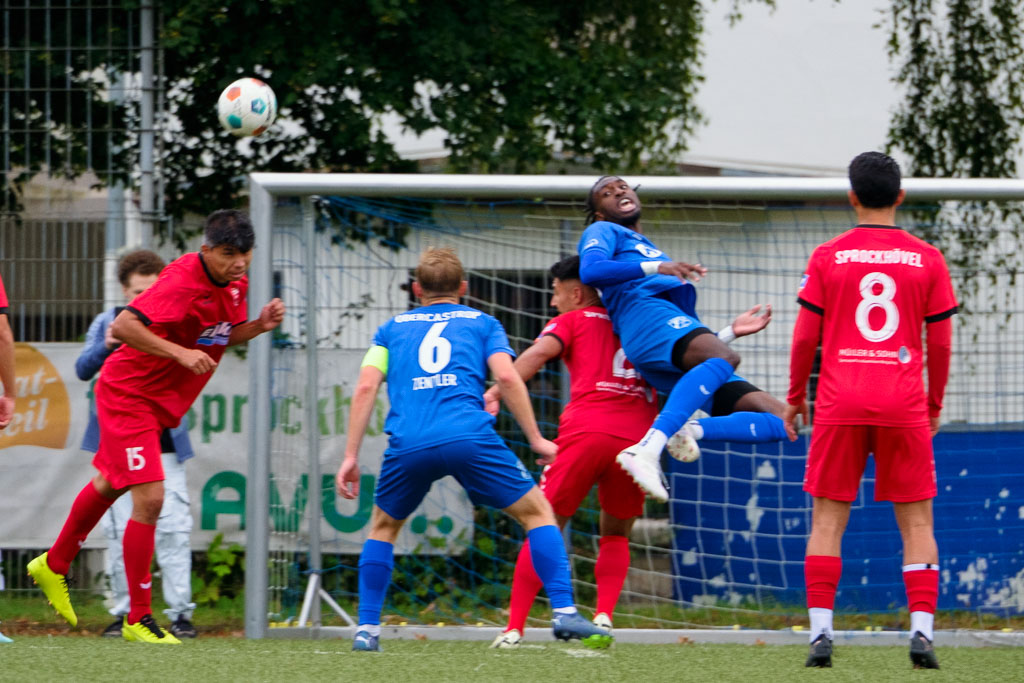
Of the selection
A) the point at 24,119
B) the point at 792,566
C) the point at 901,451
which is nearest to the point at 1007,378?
the point at 792,566

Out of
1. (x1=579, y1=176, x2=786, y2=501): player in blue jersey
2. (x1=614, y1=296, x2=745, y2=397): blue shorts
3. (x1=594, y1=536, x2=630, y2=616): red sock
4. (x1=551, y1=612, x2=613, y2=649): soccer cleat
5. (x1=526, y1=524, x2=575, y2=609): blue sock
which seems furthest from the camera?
(x1=594, y1=536, x2=630, y2=616): red sock

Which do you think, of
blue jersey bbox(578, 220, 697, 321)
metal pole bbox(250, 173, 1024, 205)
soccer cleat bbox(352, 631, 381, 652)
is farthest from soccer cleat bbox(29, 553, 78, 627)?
blue jersey bbox(578, 220, 697, 321)

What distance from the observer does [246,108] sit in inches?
253

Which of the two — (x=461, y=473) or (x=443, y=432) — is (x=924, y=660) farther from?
(x=443, y=432)

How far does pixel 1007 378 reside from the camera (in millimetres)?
6680

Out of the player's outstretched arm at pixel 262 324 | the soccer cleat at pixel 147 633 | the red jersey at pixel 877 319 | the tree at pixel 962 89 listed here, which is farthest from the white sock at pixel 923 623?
the tree at pixel 962 89

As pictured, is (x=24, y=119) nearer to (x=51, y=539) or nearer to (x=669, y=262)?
(x=51, y=539)

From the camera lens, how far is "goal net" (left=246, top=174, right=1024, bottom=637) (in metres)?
6.49

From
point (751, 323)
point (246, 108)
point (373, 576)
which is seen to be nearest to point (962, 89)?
point (751, 323)

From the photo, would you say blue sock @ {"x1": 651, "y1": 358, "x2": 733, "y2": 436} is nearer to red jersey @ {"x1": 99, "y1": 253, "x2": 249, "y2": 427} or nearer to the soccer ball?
red jersey @ {"x1": 99, "y1": 253, "x2": 249, "y2": 427}

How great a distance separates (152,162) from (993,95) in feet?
21.0

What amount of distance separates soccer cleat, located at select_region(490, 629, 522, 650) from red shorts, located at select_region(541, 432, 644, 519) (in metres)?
0.58

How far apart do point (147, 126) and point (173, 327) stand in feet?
9.36

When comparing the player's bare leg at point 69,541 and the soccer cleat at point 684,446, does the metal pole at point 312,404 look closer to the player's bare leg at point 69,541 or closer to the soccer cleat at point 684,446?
the player's bare leg at point 69,541
